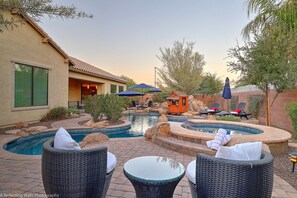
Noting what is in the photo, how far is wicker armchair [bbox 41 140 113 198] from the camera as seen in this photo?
231 centimetres

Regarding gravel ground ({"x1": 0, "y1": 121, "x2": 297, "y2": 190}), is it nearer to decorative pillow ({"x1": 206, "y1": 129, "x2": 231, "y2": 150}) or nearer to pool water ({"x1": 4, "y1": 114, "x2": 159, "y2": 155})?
decorative pillow ({"x1": 206, "y1": 129, "x2": 231, "y2": 150})

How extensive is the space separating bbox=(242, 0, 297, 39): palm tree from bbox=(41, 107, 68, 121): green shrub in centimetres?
1162

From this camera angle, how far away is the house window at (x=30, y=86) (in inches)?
359

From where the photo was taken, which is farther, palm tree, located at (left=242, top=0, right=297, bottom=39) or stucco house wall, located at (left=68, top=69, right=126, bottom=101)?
stucco house wall, located at (left=68, top=69, right=126, bottom=101)

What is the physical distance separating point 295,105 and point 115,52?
48.5ft

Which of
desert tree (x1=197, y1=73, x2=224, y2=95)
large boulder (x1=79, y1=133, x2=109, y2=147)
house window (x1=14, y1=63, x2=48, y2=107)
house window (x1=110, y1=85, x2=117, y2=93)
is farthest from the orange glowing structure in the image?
large boulder (x1=79, y1=133, x2=109, y2=147)

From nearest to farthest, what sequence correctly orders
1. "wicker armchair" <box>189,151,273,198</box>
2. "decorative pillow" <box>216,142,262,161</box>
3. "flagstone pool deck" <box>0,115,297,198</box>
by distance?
1. "wicker armchair" <box>189,151,273,198</box>
2. "decorative pillow" <box>216,142,262,161</box>
3. "flagstone pool deck" <box>0,115,297,198</box>

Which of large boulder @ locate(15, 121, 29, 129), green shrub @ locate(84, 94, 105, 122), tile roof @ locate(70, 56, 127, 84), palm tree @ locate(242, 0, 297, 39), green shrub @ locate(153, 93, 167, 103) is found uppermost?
palm tree @ locate(242, 0, 297, 39)

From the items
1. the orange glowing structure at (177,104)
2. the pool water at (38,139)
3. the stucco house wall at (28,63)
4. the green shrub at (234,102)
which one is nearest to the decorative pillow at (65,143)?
the pool water at (38,139)

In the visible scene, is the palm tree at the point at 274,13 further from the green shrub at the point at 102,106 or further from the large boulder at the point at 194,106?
the large boulder at the point at 194,106

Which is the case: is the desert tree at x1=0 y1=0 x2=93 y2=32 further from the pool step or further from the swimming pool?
the swimming pool

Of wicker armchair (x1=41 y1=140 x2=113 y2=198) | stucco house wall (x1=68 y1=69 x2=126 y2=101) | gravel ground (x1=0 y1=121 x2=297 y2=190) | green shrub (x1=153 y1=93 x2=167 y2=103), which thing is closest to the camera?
wicker armchair (x1=41 y1=140 x2=113 y2=198)

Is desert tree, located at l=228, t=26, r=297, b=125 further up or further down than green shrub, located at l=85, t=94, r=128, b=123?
further up

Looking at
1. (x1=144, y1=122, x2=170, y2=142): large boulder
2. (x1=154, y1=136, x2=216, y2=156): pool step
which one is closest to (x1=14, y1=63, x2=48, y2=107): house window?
(x1=144, y1=122, x2=170, y2=142): large boulder
